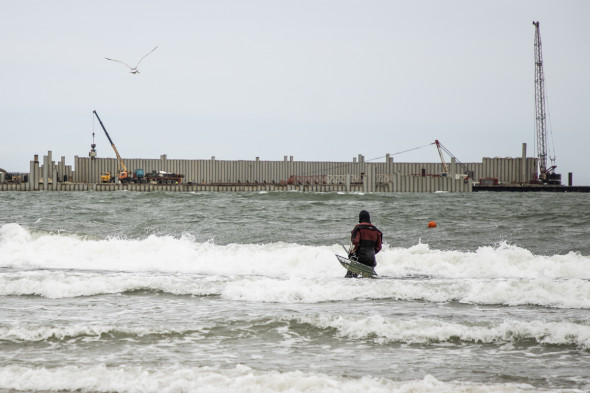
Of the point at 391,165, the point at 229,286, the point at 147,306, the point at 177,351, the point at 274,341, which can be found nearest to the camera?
the point at 177,351

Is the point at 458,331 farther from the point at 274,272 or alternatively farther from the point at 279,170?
the point at 279,170

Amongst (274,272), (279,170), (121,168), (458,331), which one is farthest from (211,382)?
(121,168)

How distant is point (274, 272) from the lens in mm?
16906

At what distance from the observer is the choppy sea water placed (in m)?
7.00

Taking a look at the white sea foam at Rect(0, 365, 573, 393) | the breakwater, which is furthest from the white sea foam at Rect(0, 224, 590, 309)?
the breakwater

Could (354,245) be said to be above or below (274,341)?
above

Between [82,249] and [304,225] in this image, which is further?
[304,225]

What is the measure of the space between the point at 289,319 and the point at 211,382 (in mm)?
2887

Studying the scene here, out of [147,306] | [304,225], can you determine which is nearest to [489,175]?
[304,225]

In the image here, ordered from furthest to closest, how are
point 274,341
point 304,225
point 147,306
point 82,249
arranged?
point 304,225
point 82,249
point 147,306
point 274,341

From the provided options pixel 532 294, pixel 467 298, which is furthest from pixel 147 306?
pixel 532 294

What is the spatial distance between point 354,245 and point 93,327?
5790 mm

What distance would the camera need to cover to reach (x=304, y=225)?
2712 centimetres

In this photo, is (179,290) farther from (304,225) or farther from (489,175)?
(489,175)
